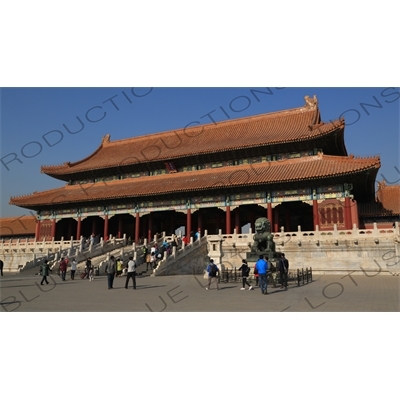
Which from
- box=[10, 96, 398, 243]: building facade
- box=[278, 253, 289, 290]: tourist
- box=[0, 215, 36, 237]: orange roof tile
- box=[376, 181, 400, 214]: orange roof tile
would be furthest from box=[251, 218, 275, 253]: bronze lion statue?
box=[0, 215, 36, 237]: orange roof tile

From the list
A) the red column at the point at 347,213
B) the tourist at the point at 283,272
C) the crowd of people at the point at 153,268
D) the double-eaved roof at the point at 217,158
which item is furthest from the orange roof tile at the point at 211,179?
the tourist at the point at 283,272

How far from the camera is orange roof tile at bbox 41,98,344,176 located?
96.4ft

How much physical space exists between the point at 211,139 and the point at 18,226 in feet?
84.3

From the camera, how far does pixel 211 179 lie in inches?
1159

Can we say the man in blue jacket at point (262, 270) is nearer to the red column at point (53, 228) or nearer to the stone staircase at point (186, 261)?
the stone staircase at point (186, 261)

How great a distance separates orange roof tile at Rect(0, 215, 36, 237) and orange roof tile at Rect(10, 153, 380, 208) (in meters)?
7.74

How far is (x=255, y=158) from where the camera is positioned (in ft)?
99.0

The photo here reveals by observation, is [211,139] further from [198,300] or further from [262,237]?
[198,300]

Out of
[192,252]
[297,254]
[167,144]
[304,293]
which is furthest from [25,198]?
[304,293]

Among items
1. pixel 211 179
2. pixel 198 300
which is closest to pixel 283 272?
pixel 198 300

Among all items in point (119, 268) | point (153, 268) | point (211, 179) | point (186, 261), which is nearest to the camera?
point (119, 268)

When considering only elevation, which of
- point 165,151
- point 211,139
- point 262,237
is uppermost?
point 211,139

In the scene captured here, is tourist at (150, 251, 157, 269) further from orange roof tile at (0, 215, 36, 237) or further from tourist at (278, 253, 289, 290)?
orange roof tile at (0, 215, 36, 237)

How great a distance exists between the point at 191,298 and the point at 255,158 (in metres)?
20.6
